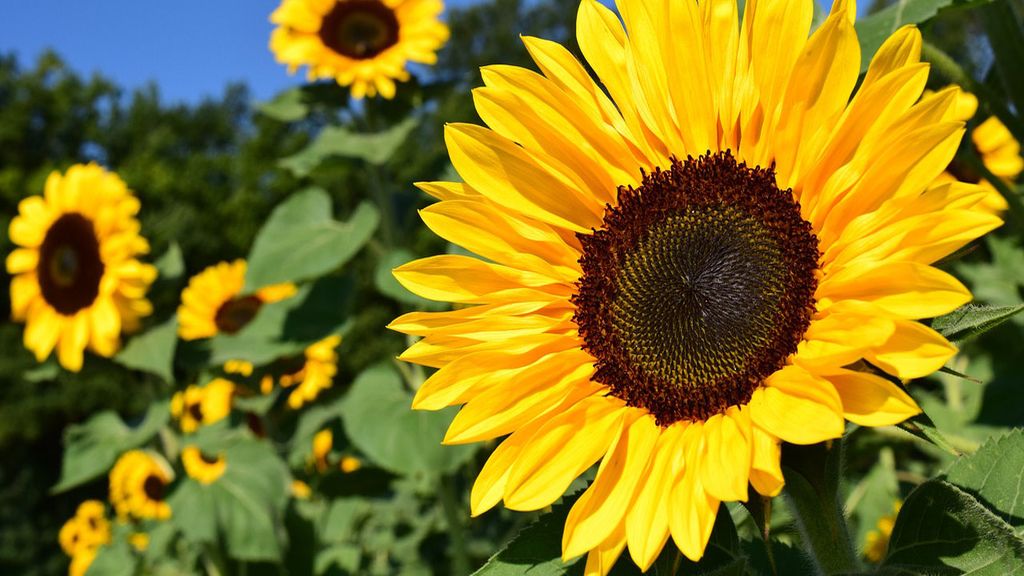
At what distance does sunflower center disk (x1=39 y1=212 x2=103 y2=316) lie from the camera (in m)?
3.51

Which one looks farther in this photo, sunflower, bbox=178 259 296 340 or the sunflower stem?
sunflower, bbox=178 259 296 340

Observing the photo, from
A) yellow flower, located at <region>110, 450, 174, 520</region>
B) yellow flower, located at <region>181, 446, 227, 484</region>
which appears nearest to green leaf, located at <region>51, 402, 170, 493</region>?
yellow flower, located at <region>181, 446, 227, 484</region>

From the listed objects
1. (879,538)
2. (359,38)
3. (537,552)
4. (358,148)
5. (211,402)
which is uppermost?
(359,38)

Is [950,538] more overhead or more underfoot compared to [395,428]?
more underfoot

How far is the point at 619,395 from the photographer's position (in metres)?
1.20

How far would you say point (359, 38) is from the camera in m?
3.49

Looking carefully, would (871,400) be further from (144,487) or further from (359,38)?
(144,487)

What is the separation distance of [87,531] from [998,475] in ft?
28.1

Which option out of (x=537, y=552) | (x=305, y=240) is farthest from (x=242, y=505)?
(x=537, y=552)

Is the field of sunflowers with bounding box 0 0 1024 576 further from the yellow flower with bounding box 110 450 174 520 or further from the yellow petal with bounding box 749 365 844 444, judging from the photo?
the yellow flower with bounding box 110 450 174 520

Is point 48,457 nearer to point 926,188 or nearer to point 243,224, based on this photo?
point 243,224

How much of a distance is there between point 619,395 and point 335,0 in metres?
2.82

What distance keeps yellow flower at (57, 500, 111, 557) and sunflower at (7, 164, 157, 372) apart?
15.8 ft

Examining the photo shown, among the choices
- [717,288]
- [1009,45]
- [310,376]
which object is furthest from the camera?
[310,376]
